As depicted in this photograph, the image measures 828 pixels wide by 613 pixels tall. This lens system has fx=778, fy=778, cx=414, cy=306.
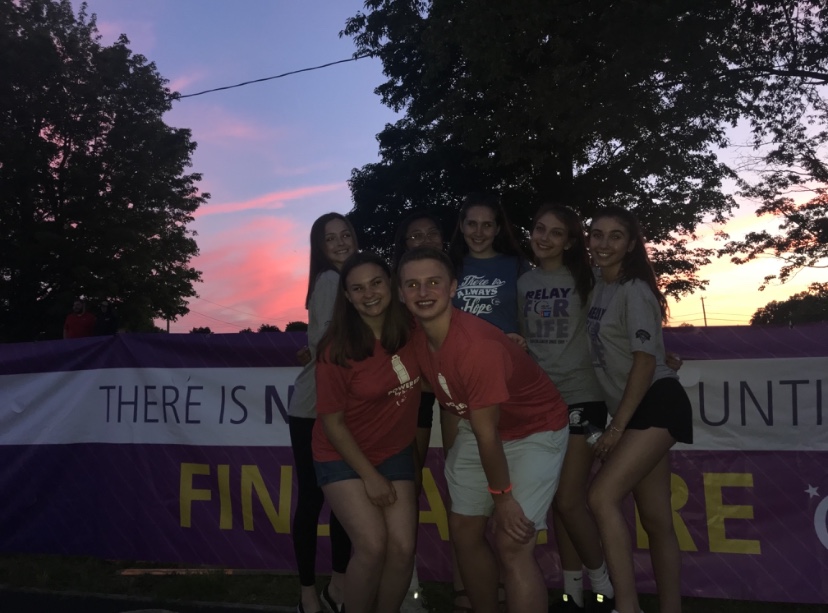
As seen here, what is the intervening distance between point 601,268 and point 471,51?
13098 millimetres

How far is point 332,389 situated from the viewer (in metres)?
3.32

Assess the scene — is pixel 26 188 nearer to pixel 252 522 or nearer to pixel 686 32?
pixel 686 32

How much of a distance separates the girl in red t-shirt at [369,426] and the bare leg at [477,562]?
0.23 metres

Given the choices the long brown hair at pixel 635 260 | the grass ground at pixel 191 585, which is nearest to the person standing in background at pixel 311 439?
the grass ground at pixel 191 585

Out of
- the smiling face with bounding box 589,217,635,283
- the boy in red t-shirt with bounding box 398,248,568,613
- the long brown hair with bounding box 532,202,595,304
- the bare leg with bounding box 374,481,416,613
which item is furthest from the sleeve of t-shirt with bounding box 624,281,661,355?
the bare leg with bounding box 374,481,416,613

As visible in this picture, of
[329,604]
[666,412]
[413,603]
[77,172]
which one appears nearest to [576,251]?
[666,412]

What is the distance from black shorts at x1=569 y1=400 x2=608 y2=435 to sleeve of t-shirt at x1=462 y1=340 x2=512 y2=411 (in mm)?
835

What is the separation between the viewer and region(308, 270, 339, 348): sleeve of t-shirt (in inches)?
153

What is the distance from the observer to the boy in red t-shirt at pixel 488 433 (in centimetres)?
295

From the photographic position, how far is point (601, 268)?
3.76m

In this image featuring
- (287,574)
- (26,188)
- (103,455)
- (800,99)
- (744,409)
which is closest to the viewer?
(744,409)

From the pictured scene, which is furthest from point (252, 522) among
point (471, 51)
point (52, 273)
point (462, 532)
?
point (52, 273)

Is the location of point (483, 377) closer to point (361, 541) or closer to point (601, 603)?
point (361, 541)

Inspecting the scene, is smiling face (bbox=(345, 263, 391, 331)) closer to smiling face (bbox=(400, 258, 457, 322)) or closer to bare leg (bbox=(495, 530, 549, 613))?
smiling face (bbox=(400, 258, 457, 322))
